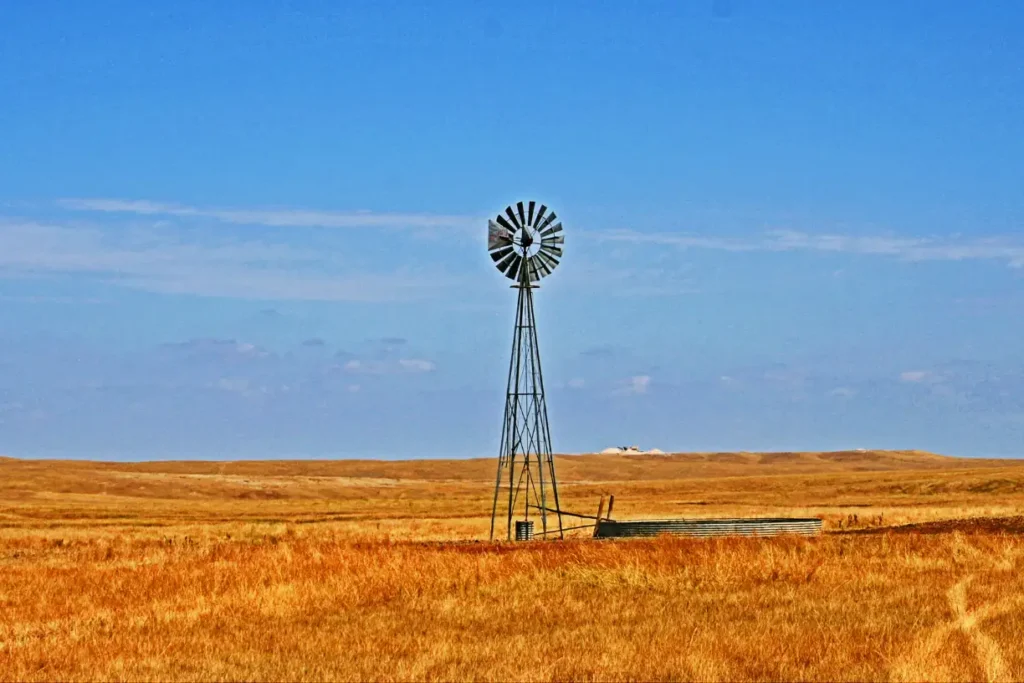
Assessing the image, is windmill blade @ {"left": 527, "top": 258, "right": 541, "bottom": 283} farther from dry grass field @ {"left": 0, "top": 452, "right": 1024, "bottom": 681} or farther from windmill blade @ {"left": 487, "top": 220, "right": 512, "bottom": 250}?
dry grass field @ {"left": 0, "top": 452, "right": 1024, "bottom": 681}

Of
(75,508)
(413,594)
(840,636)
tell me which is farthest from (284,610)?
(75,508)

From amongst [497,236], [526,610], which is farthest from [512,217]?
[526,610]

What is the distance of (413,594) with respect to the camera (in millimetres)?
20141

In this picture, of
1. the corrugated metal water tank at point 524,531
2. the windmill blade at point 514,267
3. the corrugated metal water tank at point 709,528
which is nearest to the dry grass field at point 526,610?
the corrugated metal water tank at point 709,528

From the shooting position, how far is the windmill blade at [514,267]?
129 feet

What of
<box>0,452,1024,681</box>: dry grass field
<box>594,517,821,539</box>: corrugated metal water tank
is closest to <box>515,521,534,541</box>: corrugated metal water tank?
<box>594,517,821,539</box>: corrugated metal water tank

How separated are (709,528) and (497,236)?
39.9 feet

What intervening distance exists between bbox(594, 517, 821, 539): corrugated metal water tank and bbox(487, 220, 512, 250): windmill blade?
9.93 meters

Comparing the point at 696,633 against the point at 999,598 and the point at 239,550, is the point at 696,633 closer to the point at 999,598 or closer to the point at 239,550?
the point at 999,598

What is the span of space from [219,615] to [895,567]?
12.0 meters

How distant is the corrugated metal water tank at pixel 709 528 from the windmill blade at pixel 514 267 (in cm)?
902

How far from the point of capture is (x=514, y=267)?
129 ft

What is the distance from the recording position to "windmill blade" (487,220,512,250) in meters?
39.3

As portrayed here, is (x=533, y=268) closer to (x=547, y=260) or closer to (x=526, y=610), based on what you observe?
(x=547, y=260)
